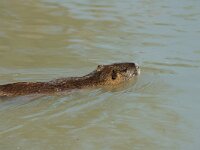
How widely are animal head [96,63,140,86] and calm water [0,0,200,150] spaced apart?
0.19 m

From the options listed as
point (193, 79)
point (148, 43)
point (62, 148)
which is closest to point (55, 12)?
point (148, 43)

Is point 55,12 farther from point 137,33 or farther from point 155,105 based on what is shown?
point 155,105

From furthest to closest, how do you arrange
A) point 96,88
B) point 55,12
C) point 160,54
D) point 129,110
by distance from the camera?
point 55,12, point 160,54, point 96,88, point 129,110

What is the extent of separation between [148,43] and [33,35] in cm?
211

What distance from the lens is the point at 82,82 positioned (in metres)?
7.91

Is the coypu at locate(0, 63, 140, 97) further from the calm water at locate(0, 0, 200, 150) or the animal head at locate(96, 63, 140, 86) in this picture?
the calm water at locate(0, 0, 200, 150)

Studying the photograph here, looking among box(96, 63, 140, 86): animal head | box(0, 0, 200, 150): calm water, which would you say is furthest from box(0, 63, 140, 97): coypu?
box(0, 0, 200, 150): calm water

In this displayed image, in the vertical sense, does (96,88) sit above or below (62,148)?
above

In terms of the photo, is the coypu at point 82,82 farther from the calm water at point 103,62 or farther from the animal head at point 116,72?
the calm water at point 103,62

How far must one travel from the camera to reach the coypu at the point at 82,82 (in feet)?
24.5

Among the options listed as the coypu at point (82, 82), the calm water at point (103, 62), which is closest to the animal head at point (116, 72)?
the coypu at point (82, 82)

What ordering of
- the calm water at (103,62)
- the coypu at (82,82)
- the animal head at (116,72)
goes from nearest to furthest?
the calm water at (103,62)
the coypu at (82,82)
the animal head at (116,72)

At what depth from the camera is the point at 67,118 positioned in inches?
273

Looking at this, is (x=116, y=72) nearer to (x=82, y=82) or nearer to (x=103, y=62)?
(x=82, y=82)
